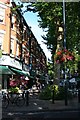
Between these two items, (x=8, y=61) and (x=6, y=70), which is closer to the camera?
(x=6, y=70)

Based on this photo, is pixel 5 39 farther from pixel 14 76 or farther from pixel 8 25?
pixel 14 76

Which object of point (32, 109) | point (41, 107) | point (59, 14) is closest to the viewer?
point (32, 109)

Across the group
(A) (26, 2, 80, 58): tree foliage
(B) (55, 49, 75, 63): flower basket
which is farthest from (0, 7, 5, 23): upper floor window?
(B) (55, 49, 75, 63): flower basket

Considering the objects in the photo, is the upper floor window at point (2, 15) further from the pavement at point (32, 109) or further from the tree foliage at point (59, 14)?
the pavement at point (32, 109)

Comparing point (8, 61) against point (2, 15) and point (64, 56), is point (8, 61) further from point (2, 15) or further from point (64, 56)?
point (64, 56)

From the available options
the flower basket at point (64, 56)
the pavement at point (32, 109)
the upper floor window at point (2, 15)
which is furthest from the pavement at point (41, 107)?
the upper floor window at point (2, 15)

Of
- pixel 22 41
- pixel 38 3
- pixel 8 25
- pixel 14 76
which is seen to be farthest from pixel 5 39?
pixel 38 3

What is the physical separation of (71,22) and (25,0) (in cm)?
469

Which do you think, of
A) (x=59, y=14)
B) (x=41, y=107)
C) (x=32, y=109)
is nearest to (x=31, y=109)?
(x=32, y=109)

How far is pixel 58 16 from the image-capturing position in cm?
2831

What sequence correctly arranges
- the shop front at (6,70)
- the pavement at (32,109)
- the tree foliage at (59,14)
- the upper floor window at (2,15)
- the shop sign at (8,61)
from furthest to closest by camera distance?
1. the upper floor window at (2,15)
2. the shop sign at (8,61)
3. the shop front at (6,70)
4. the tree foliage at (59,14)
5. the pavement at (32,109)

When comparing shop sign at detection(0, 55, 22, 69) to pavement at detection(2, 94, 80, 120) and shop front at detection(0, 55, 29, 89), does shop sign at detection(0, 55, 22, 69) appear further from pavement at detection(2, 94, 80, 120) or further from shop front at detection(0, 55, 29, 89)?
pavement at detection(2, 94, 80, 120)

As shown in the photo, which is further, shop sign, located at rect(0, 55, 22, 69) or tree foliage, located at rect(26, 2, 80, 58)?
shop sign, located at rect(0, 55, 22, 69)

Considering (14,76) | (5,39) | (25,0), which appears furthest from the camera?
(14,76)
